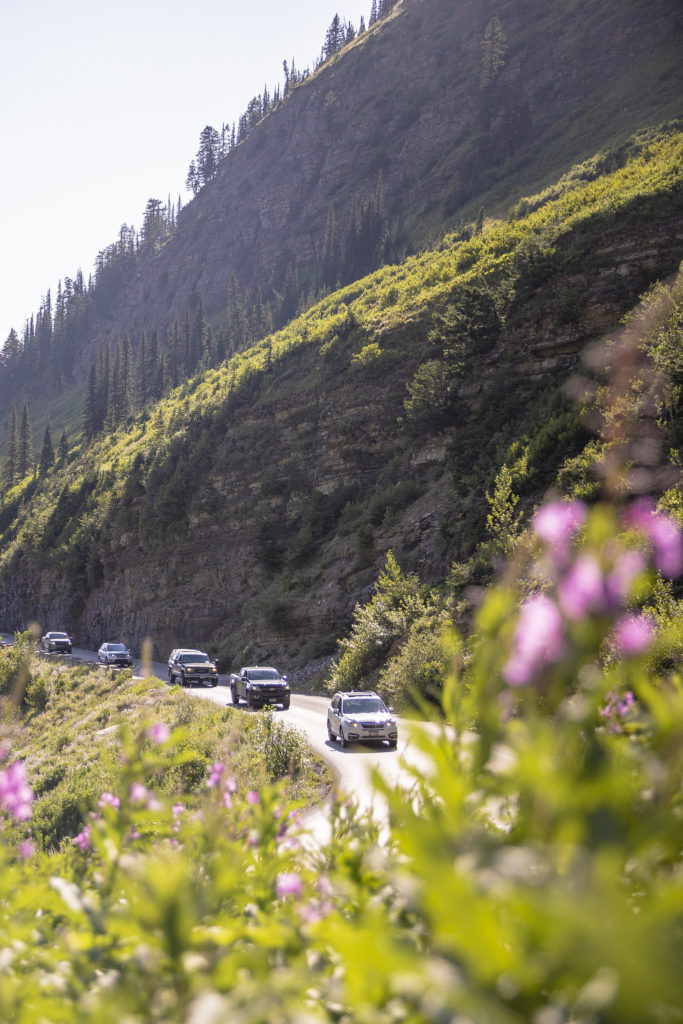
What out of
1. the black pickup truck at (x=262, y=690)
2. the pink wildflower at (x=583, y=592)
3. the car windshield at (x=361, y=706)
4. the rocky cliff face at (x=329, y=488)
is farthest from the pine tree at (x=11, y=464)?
the pink wildflower at (x=583, y=592)

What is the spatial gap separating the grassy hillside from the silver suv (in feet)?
26.2

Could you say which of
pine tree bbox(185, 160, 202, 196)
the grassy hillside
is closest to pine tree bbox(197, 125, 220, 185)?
pine tree bbox(185, 160, 202, 196)

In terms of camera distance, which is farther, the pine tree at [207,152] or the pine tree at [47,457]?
the pine tree at [207,152]

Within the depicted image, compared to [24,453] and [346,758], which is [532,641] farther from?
[24,453]

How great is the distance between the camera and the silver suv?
16406 mm

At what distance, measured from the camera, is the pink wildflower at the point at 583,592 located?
78.7 inches

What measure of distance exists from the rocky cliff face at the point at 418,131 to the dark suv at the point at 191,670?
181 ft

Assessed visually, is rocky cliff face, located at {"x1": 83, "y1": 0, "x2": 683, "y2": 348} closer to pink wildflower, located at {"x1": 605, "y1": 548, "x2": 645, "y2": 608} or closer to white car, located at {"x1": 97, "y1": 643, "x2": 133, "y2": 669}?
white car, located at {"x1": 97, "y1": 643, "x2": 133, "y2": 669}

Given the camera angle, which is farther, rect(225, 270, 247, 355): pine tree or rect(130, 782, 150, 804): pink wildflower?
rect(225, 270, 247, 355): pine tree

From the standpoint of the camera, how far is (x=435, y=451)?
3656 centimetres

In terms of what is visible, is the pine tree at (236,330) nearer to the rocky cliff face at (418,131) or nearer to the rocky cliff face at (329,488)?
the rocky cliff face at (418,131)

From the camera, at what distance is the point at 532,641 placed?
2.11 m

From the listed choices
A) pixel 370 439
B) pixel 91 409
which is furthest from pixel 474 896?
pixel 91 409

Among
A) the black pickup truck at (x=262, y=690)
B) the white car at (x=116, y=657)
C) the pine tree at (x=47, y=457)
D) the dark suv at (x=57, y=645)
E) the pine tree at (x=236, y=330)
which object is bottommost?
the dark suv at (x=57, y=645)
